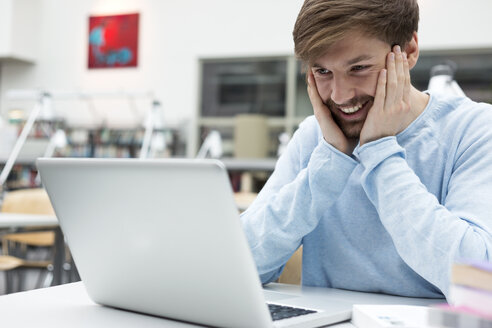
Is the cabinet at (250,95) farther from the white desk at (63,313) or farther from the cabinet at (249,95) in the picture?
the white desk at (63,313)

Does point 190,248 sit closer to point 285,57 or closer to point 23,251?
point 23,251

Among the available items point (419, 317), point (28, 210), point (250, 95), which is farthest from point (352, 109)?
point (250, 95)

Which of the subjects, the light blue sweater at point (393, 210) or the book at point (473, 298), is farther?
the light blue sweater at point (393, 210)

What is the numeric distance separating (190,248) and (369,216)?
0.51 m

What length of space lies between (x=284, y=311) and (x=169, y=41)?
8.18 meters

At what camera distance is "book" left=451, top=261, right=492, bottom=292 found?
434 mm

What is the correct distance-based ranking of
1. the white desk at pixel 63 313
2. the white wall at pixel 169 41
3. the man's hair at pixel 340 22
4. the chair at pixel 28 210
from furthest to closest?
the white wall at pixel 169 41, the chair at pixel 28 210, the man's hair at pixel 340 22, the white desk at pixel 63 313

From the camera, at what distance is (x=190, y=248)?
64 cm

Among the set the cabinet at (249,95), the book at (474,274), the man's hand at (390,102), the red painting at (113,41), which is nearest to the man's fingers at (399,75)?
the man's hand at (390,102)

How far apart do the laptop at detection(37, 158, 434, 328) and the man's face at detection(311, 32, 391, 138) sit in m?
0.38

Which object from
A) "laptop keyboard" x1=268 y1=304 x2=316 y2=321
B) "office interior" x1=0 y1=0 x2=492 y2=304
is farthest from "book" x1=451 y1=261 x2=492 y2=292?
"office interior" x1=0 y1=0 x2=492 y2=304

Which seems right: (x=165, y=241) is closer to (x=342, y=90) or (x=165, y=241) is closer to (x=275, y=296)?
(x=275, y=296)

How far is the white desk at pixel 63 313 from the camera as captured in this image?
0.71 meters

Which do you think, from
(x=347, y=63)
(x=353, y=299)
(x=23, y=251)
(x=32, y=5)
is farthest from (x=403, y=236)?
(x=32, y=5)
